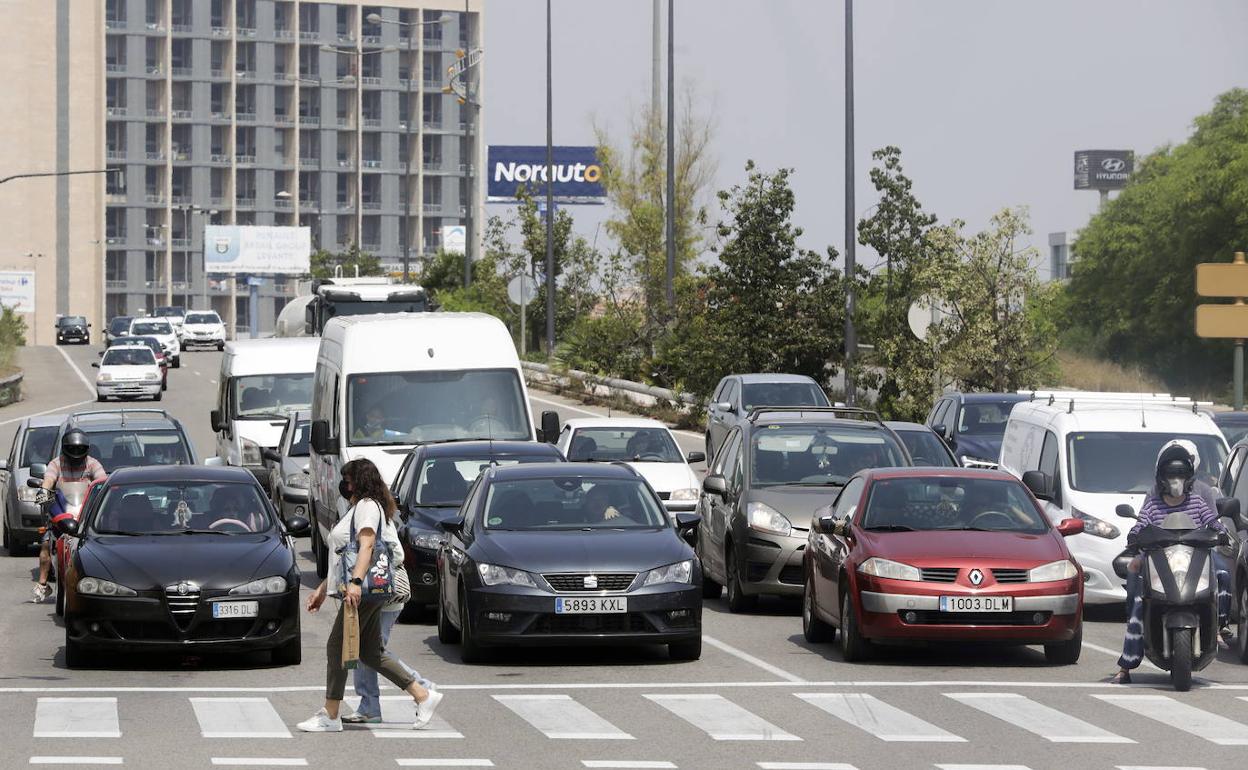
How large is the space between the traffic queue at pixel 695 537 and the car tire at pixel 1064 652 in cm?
2

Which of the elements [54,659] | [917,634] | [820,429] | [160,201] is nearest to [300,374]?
[820,429]

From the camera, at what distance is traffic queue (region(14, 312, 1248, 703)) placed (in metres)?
14.6

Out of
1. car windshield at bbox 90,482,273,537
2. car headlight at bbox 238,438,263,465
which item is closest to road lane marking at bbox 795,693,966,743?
car windshield at bbox 90,482,273,537

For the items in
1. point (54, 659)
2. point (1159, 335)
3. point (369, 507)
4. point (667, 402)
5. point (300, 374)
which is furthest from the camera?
point (1159, 335)

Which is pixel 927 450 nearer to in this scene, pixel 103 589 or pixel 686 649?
pixel 686 649

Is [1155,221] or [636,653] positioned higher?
[1155,221]

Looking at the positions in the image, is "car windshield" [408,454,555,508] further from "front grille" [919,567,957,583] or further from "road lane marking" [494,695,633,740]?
"road lane marking" [494,695,633,740]

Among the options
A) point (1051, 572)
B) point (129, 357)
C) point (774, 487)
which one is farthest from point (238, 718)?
point (129, 357)

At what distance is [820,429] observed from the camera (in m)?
19.9

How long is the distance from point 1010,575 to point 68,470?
30.9ft

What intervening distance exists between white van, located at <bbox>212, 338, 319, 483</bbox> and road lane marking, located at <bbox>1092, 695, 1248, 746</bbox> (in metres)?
19.8

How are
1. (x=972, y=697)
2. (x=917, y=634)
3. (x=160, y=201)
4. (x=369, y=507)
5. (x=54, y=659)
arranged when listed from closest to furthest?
(x=369, y=507), (x=972, y=697), (x=917, y=634), (x=54, y=659), (x=160, y=201)

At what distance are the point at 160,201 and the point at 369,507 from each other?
489 ft

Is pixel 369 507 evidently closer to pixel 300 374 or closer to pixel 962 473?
pixel 962 473
